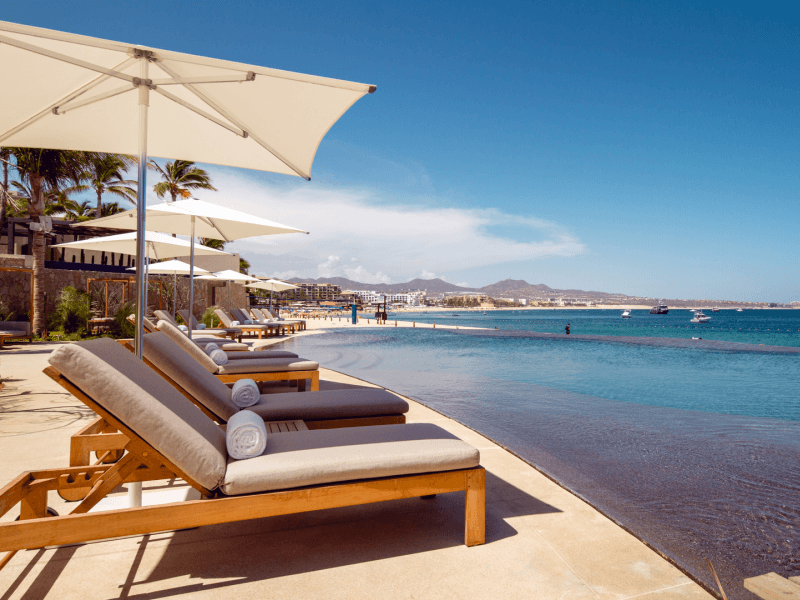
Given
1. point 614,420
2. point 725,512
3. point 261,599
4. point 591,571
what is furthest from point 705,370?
point 261,599

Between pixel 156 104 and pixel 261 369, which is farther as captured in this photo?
pixel 261 369

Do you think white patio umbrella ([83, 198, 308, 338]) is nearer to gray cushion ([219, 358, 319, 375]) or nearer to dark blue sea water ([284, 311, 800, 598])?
gray cushion ([219, 358, 319, 375])

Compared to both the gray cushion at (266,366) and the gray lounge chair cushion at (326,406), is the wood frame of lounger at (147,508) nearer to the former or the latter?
the gray lounge chair cushion at (326,406)

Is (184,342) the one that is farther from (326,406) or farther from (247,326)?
(247,326)

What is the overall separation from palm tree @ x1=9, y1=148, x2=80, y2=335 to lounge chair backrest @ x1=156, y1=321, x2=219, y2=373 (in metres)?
10.6

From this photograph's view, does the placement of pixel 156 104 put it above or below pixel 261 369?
above

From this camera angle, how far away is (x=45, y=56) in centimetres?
255

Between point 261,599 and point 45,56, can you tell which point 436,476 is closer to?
point 261,599

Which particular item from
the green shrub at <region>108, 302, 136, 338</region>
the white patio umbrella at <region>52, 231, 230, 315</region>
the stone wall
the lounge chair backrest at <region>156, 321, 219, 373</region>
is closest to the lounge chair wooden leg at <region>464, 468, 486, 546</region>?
the lounge chair backrest at <region>156, 321, 219, 373</region>

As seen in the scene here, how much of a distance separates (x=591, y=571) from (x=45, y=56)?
4043 mm

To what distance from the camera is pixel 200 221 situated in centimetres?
594

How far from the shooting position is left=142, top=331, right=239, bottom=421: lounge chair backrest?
3057 mm

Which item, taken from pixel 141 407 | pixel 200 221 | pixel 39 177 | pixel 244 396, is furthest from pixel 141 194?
pixel 39 177

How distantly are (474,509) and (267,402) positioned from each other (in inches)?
72.5
